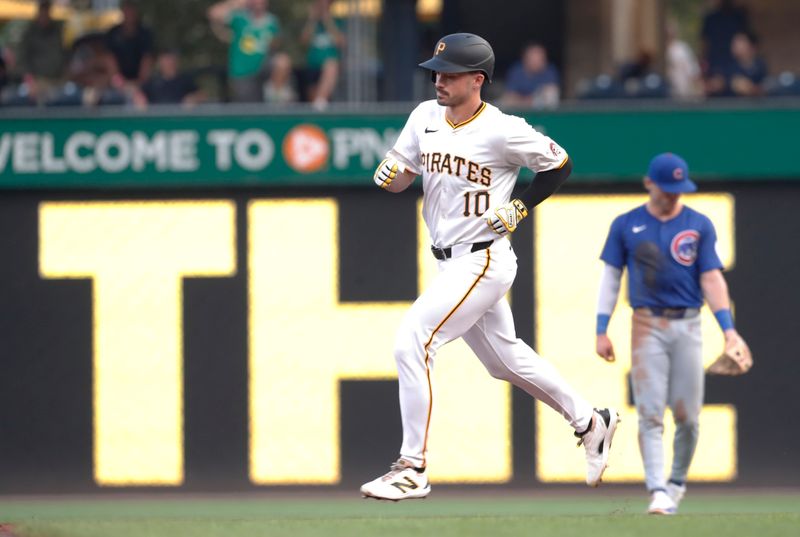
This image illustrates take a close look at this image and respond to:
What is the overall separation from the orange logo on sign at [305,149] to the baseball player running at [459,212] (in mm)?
3862

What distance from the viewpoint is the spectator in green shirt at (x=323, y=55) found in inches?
516

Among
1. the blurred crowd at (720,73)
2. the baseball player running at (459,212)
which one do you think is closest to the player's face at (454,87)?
the baseball player running at (459,212)

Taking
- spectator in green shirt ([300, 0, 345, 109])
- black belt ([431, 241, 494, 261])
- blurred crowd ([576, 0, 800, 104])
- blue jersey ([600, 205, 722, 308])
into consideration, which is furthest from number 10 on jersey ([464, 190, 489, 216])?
spectator in green shirt ([300, 0, 345, 109])

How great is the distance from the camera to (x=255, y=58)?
13.1 m

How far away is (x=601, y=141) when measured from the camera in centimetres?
1136

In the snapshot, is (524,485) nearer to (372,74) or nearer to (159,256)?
(159,256)

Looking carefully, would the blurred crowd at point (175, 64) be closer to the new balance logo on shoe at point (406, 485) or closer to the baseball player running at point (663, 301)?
the baseball player running at point (663, 301)

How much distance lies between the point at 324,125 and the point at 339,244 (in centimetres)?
86

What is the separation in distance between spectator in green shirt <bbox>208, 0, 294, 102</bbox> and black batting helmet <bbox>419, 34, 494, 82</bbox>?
18.7 feet

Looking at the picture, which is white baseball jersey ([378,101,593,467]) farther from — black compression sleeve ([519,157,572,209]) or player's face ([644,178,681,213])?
player's face ([644,178,681,213])

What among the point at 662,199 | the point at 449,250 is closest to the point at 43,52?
the point at 662,199

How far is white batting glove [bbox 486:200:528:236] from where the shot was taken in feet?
23.9

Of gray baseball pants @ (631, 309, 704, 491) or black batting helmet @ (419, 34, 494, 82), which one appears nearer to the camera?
black batting helmet @ (419, 34, 494, 82)

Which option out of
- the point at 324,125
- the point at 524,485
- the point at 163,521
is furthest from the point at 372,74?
the point at 163,521
